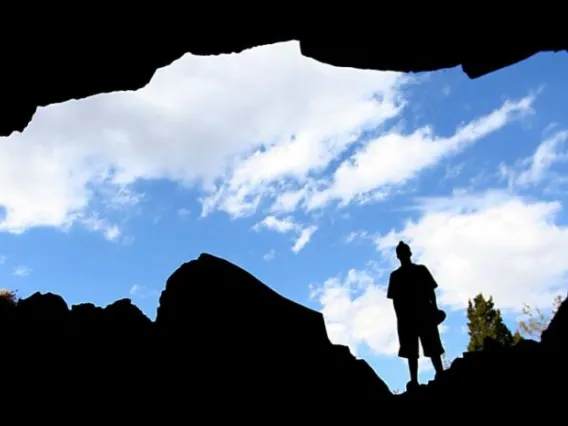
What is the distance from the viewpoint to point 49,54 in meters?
7.25

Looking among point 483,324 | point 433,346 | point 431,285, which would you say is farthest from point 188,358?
point 483,324

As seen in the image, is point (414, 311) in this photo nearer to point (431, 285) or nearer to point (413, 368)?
point (431, 285)

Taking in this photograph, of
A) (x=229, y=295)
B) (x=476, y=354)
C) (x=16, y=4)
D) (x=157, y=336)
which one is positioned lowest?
(x=476, y=354)

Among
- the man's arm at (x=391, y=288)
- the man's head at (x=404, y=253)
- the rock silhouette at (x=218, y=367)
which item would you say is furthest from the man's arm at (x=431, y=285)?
the rock silhouette at (x=218, y=367)

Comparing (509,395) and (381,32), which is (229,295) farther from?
(381,32)

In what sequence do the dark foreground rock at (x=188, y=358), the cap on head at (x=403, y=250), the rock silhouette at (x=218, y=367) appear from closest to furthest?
1. the rock silhouette at (x=218, y=367)
2. the dark foreground rock at (x=188, y=358)
3. the cap on head at (x=403, y=250)

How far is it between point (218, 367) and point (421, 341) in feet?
12.0

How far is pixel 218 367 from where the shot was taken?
6.86 m

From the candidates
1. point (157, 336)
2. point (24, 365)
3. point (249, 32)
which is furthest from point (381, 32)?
point (24, 365)

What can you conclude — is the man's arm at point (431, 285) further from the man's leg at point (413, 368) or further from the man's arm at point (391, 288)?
the man's leg at point (413, 368)

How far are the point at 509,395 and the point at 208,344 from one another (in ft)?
13.0

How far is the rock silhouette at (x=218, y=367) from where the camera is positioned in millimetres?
6238

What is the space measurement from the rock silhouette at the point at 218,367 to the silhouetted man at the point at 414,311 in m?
1.28

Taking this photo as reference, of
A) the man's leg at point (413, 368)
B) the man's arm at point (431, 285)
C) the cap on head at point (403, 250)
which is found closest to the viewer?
the man's leg at point (413, 368)
